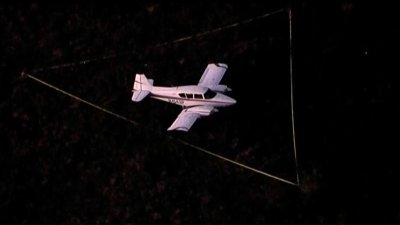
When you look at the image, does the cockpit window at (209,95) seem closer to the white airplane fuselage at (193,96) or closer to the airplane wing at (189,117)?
the white airplane fuselage at (193,96)

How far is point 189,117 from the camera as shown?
1413cm

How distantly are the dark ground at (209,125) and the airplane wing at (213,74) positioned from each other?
2.37ft

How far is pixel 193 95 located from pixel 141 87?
2.01 m

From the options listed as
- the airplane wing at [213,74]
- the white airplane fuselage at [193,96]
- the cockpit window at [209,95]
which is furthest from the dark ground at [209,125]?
the cockpit window at [209,95]

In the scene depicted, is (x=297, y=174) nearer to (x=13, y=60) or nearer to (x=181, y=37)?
(x=181, y=37)

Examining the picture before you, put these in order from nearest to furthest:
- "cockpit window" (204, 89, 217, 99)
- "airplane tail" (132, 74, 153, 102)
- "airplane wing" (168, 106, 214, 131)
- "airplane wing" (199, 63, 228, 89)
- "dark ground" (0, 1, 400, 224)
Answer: "dark ground" (0, 1, 400, 224) → "cockpit window" (204, 89, 217, 99) → "airplane wing" (168, 106, 214, 131) → "airplane wing" (199, 63, 228, 89) → "airplane tail" (132, 74, 153, 102)

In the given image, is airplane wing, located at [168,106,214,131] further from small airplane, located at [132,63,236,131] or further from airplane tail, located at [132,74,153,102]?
airplane tail, located at [132,74,153,102]

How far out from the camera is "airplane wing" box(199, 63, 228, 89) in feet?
47.1

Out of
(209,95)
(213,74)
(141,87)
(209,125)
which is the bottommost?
(209,125)

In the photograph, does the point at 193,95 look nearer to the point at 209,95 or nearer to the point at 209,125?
the point at 209,95

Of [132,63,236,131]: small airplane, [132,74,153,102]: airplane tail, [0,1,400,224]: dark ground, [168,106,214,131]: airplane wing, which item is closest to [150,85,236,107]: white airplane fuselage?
[132,63,236,131]: small airplane

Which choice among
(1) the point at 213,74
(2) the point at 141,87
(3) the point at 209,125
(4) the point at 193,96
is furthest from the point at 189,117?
(2) the point at 141,87

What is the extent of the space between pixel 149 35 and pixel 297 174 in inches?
296

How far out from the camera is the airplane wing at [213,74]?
565 inches
